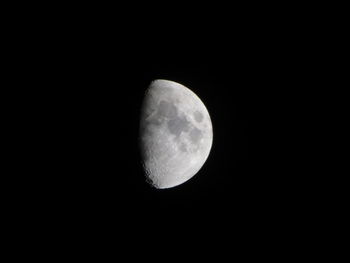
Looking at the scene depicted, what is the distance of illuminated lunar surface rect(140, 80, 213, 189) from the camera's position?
11.0 feet

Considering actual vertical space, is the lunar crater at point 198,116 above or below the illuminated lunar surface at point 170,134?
→ above

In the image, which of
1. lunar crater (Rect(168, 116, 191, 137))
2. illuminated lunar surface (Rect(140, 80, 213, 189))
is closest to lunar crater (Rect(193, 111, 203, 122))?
illuminated lunar surface (Rect(140, 80, 213, 189))

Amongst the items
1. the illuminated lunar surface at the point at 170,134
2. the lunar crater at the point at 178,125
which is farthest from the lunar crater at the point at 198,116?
the lunar crater at the point at 178,125

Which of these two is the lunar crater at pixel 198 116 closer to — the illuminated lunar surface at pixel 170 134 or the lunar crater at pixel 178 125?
the illuminated lunar surface at pixel 170 134

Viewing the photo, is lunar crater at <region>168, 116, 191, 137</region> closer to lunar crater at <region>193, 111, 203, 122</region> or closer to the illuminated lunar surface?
the illuminated lunar surface

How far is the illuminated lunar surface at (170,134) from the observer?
336cm

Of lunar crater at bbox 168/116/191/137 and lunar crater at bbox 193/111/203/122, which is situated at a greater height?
lunar crater at bbox 193/111/203/122

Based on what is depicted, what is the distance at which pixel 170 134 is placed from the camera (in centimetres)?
337

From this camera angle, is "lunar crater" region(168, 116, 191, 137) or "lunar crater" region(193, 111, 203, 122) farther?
"lunar crater" region(193, 111, 203, 122)

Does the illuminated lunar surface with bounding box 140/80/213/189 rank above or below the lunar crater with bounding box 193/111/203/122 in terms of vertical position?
below

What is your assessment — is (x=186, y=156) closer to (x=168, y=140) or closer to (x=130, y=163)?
(x=168, y=140)

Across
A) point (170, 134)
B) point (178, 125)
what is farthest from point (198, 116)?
point (170, 134)

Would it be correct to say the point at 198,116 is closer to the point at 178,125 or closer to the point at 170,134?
the point at 178,125

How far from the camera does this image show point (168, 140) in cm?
336
